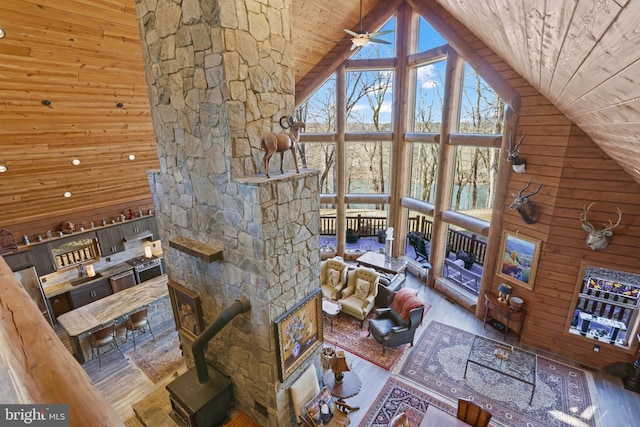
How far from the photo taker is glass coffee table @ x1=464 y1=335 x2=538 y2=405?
5.01 metres

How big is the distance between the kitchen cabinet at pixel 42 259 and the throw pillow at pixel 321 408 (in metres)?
7.47

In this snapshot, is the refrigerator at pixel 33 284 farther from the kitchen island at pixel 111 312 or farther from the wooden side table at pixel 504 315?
the wooden side table at pixel 504 315

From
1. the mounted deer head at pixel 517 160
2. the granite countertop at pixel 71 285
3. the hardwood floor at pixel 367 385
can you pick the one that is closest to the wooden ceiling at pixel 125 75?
the mounted deer head at pixel 517 160

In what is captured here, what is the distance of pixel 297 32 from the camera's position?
7020mm

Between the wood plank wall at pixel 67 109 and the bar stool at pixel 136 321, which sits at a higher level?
the wood plank wall at pixel 67 109

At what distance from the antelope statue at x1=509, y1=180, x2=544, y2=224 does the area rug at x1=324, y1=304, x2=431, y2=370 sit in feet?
10.8

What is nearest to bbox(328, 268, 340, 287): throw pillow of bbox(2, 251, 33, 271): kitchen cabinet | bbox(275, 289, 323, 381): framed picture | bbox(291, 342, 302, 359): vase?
bbox(275, 289, 323, 381): framed picture

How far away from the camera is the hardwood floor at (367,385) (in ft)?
16.0

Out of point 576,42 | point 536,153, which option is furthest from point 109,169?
point 536,153

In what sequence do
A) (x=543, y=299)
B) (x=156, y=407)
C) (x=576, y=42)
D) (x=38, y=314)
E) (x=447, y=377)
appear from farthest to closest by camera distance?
(x=543, y=299) → (x=447, y=377) → (x=156, y=407) → (x=576, y=42) → (x=38, y=314)

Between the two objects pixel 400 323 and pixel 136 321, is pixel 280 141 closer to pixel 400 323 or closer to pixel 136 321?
pixel 400 323

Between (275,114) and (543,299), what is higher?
(275,114)

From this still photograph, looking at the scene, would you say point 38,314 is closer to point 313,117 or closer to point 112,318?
point 112,318

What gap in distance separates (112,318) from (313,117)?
795 centimetres
